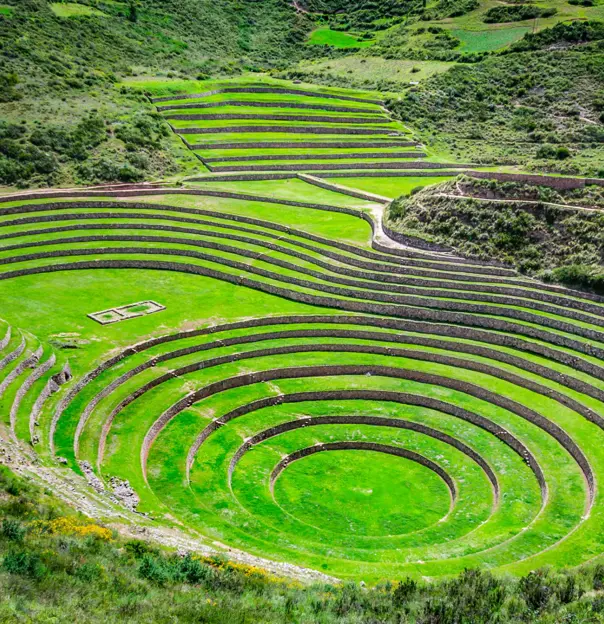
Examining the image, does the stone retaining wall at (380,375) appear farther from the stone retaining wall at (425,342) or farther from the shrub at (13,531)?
the shrub at (13,531)

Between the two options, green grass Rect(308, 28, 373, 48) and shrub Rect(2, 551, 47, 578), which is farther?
green grass Rect(308, 28, 373, 48)

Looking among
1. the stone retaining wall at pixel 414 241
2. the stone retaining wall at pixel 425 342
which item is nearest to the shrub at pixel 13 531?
the stone retaining wall at pixel 425 342

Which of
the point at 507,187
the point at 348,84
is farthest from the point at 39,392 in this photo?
the point at 348,84

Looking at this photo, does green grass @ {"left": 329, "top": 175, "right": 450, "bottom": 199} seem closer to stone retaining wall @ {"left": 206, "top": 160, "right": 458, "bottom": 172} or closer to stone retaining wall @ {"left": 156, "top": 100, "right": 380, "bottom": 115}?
stone retaining wall @ {"left": 206, "top": 160, "right": 458, "bottom": 172}

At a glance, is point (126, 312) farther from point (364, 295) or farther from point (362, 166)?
point (362, 166)

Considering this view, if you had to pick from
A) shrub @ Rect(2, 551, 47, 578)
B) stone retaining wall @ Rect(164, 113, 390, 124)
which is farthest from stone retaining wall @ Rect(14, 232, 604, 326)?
shrub @ Rect(2, 551, 47, 578)

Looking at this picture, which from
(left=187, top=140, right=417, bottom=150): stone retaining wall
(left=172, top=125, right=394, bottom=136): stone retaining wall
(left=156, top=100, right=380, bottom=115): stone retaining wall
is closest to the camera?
(left=187, top=140, right=417, bottom=150): stone retaining wall

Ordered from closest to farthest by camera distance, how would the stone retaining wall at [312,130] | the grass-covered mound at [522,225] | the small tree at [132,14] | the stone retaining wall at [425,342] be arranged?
the stone retaining wall at [425,342] → the grass-covered mound at [522,225] → the stone retaining wall at [312,130] → the small tree at [132,14]

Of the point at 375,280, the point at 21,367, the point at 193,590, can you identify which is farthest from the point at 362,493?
the point at 375,280
